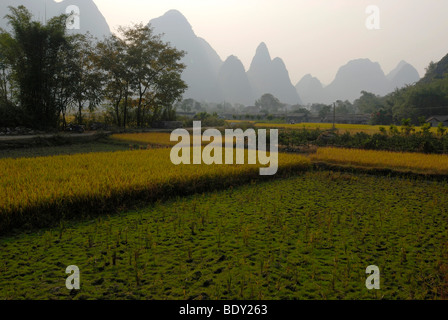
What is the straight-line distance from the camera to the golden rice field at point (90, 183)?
4.27 metres

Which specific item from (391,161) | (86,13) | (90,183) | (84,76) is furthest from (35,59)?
(86,13)

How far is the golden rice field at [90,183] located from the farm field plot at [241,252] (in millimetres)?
378

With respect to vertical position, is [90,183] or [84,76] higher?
[84,76]

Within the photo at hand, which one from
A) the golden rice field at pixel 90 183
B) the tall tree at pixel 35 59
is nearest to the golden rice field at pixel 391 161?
the golden rice field at pixel 90 183

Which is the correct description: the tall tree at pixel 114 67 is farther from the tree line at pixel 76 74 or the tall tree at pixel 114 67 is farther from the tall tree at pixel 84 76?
the tall tree at pixel 84 76

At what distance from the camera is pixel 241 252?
3416 millimetres

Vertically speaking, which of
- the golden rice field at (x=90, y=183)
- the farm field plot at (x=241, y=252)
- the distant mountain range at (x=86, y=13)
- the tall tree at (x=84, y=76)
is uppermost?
the distant mountain range at (x=86, y=13)

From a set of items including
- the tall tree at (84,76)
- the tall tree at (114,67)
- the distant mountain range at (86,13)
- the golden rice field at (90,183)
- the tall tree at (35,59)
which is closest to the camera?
the golden rice field at (90,183)

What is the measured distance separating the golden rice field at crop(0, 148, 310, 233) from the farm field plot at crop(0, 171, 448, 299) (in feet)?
1.24

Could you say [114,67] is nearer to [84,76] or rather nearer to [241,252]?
[84,76]

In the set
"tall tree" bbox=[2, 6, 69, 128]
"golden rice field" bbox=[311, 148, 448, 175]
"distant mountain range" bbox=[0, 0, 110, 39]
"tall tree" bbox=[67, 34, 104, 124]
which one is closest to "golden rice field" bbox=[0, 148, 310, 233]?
"golden rice field" bbox=[311, 148, 448, 175]

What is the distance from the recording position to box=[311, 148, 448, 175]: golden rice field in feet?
27.1

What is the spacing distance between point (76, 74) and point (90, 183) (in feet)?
44.6

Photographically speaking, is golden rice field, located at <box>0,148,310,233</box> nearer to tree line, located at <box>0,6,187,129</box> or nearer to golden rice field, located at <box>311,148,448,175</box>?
golden rice field, located at <box>311,148,448,175</box>
